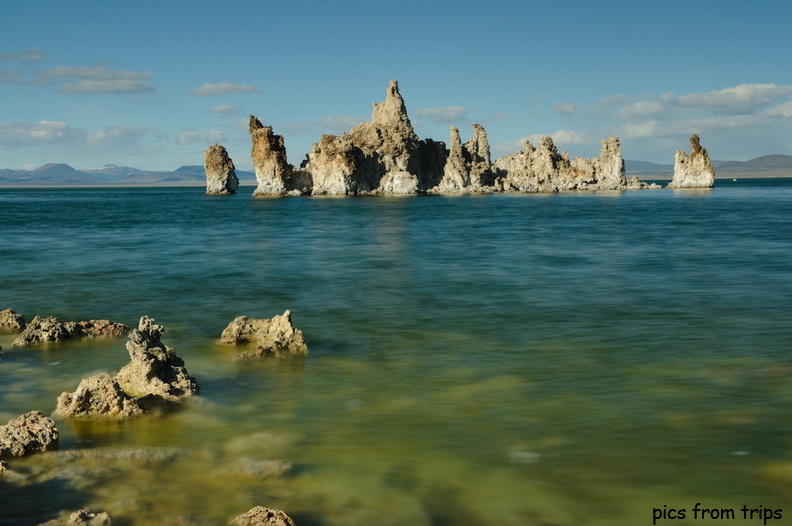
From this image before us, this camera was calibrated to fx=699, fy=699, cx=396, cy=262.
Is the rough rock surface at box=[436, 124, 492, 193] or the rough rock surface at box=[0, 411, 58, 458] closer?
the rough rock surface at box=[0, 411, 58, 458]

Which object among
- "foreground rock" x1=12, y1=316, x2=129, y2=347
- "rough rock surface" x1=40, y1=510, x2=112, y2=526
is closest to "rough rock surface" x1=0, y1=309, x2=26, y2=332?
"foreground rock" x1=12, y1=316, x2=129, y2=347

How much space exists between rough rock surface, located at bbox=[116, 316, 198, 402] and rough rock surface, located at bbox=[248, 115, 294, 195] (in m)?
119

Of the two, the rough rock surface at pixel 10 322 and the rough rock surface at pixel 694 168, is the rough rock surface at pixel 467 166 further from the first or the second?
the rough rock surface at pixel 10 322

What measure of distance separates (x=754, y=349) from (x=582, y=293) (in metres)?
6.90

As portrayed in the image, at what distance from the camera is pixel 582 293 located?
739 inches

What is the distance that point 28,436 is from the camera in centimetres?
754

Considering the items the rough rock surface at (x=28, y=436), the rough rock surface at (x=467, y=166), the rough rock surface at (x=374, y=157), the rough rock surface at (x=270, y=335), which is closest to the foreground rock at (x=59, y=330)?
the rough rock surface at (x=270, y=335)

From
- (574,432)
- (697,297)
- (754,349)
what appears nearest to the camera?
(574,432)

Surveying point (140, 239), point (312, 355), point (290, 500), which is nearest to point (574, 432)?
point (290, 500)

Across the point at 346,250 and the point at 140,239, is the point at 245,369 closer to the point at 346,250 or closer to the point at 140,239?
the point at 346,250

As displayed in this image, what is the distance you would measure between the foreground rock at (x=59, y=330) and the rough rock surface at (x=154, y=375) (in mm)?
3475

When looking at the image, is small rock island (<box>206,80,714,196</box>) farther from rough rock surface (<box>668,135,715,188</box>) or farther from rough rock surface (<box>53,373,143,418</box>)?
rough rock surface (<box>53,373,143,418</box>)

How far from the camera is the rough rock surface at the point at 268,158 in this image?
126500mm

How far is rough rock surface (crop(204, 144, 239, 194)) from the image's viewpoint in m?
144
